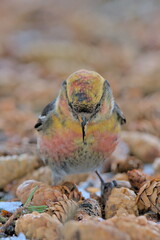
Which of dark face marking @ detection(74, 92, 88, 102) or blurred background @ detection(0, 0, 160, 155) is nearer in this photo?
dark face marking @ detection(74, 92, 88, 102)

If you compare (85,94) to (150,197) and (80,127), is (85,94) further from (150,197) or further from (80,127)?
(150,197)

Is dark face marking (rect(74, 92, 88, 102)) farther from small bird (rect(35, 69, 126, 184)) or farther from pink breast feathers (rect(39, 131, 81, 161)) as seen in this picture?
pink breast feathers (rect(39, 131, 81, 161))

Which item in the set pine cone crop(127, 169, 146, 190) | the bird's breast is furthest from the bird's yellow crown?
pine cone crop(127, 169, 146, 190)

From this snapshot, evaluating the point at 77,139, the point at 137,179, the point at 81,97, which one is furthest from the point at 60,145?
the point at 137,179

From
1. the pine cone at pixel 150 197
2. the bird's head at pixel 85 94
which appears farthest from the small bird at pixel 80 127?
the pine cone at pixel 150 197

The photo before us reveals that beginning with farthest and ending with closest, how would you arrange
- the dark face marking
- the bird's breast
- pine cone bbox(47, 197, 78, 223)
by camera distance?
1. the bird's breast
2. the dark face marking
3. pine cone bbox(47, 197, 78, 223)
